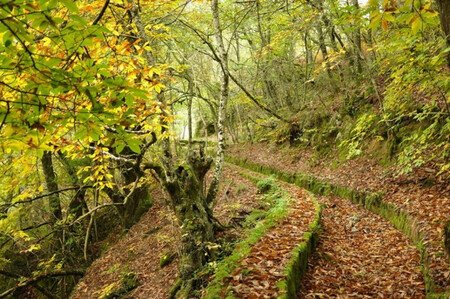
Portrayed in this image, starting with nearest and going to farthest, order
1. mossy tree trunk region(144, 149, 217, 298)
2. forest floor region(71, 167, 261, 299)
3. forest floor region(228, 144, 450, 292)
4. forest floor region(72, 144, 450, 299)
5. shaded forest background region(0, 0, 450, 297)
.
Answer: shaded forest background region(0, 0, 450, 297) < forest floor region(72, 144, 450, 299) < forest floor region(228, 144, 450, 292) < mossy tree trunk region(144, 149, 217, 298) < forest floor region(71, 167, 261, 299)

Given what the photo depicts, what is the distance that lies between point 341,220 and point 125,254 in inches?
254

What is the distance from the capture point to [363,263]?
271 inches

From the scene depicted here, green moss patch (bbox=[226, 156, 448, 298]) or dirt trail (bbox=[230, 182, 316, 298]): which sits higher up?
dirt trail (bbox=[230, 182, 316, 298])

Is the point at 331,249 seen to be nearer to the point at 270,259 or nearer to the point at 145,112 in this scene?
the point at 270,259

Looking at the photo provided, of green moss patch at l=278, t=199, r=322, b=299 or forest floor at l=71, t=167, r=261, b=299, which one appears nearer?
green moss patch at l=278, t=199, r=322, b=299

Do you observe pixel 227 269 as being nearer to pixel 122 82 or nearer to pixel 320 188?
pixel 122 82

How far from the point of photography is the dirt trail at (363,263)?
5680mm

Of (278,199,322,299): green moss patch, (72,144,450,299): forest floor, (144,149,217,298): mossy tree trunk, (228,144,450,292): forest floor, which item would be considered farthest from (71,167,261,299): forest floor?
(228,144,450,292): forest floor

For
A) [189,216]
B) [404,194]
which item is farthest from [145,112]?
[404,194]

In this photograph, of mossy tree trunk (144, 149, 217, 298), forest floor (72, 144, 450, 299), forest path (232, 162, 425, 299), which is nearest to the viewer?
forest path (232, 162, 425, 299)

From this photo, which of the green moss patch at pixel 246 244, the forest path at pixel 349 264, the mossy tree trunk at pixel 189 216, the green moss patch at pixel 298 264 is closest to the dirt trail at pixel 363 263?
the forest path at pixel 349 264

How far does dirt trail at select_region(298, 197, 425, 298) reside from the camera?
568 cm

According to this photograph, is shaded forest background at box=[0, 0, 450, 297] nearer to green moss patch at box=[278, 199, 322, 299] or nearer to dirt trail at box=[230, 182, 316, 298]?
dirt trail at box=[230, 182, 316, 298]

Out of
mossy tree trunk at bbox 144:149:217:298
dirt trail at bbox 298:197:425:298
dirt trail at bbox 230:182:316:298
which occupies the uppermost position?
mossy tree trunk at bbox 144:149:217:298
